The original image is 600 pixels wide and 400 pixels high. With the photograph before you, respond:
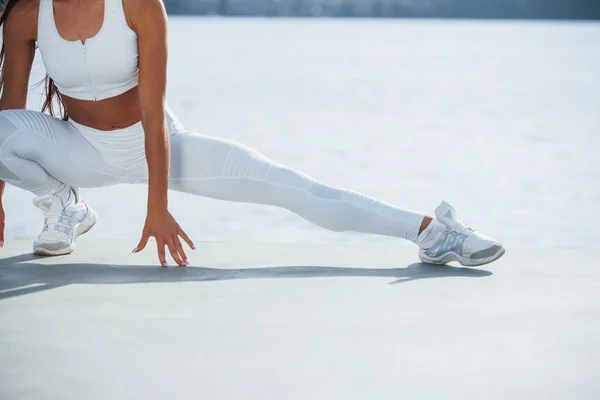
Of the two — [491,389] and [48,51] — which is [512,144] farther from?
[491,389]

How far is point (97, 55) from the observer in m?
2.37

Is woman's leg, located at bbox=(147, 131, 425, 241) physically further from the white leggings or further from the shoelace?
the shoelace

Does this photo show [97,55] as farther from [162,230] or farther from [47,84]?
[162,230]

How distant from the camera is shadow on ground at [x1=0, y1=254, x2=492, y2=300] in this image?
2.29m

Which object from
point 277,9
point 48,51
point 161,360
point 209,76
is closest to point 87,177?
point 48,51

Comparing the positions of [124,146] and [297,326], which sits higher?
[124,146]

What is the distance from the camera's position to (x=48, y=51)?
2404 millimetres

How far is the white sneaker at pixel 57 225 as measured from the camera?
255cm

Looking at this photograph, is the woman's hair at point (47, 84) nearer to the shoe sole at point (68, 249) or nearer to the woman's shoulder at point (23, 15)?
the woman's shoulder at point (23, 15)

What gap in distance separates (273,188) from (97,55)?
0.52 m

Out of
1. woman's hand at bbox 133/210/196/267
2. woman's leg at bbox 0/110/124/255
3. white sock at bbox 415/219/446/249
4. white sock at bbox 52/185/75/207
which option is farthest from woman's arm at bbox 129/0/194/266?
white sock at bbox 415/219/446/249

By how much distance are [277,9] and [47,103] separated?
49595 millimetres

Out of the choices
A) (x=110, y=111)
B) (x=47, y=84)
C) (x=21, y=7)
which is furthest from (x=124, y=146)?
(x=21, y=7)

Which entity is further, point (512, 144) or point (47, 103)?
point (512, 144)
